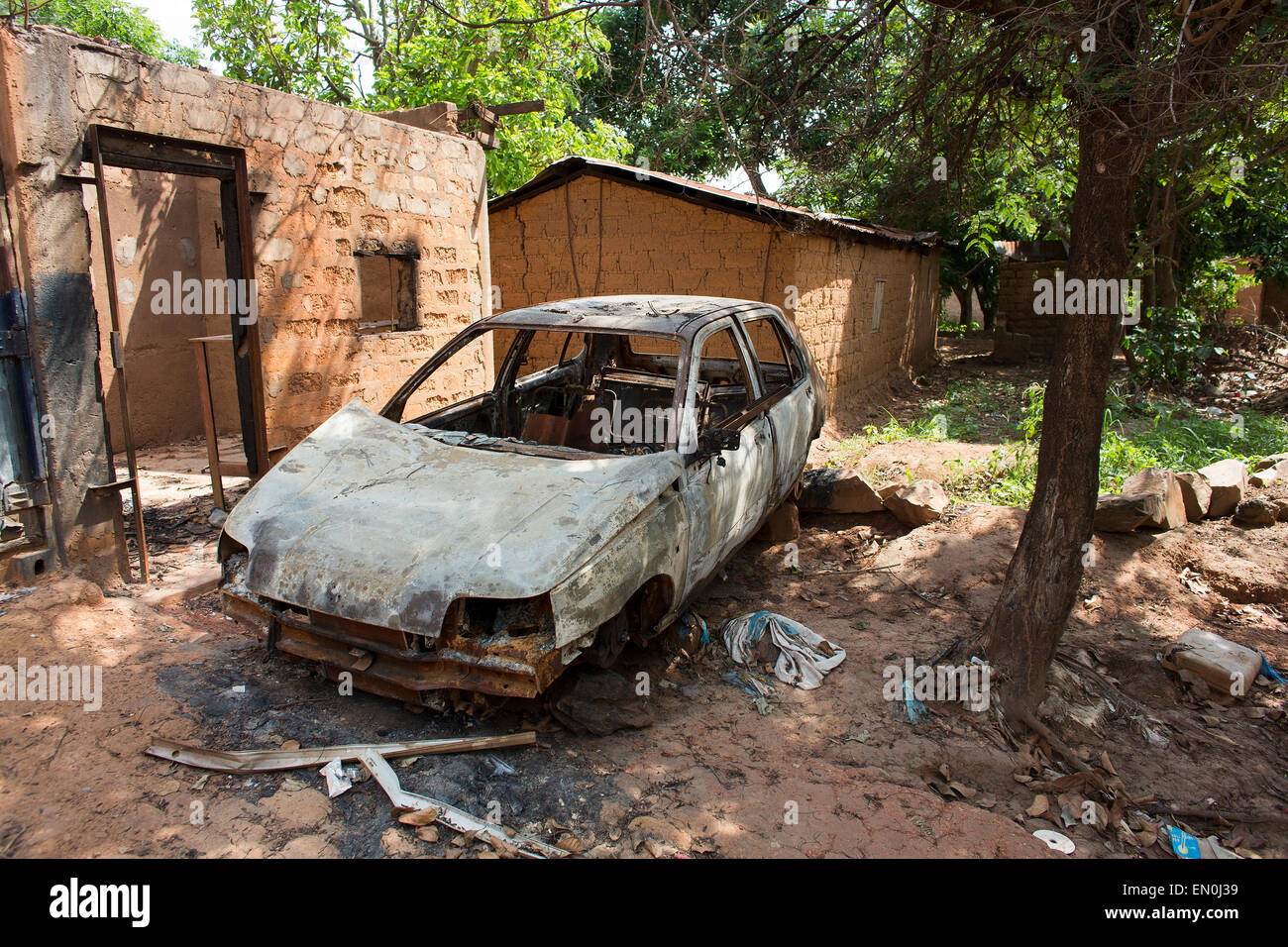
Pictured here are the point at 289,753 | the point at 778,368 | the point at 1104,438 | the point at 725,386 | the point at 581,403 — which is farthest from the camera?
the point at 1104,438

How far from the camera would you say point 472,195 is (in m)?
7.52

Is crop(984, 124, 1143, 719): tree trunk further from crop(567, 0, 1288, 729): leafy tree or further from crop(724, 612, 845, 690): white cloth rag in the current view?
Result: crop(724, 612, 845, 690): white cloth rag

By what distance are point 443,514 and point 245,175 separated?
11.5 feet

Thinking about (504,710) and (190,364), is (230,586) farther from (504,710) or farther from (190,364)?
(190,364)

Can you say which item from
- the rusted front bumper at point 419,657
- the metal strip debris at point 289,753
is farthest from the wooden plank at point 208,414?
the metal strip debris at point 289,753

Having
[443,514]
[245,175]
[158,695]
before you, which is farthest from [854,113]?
[158,695]

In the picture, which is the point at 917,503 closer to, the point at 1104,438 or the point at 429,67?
the point at 1104,438

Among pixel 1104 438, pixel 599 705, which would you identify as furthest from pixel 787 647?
pixel 1104 438

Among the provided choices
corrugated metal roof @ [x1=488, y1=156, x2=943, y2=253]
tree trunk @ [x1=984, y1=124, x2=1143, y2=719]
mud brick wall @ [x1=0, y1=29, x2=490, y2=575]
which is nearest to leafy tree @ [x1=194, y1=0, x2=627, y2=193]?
corrugated metal roof @ [x1=488, y1=156, x2=943, y2=253]

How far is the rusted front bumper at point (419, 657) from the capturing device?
9.84 feet

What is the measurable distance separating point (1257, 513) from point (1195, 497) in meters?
0.38

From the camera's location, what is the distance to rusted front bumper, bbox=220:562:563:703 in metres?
3.00

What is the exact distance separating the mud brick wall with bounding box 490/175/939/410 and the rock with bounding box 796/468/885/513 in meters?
3.42

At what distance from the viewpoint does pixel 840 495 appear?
643 centimetres
